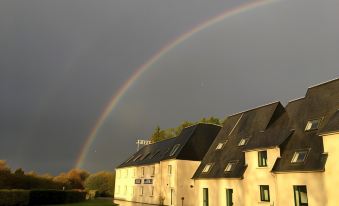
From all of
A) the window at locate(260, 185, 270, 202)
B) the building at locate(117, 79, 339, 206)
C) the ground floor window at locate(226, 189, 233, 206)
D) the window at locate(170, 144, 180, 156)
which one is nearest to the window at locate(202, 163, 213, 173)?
the building at locate(117, 79, 339, 206)

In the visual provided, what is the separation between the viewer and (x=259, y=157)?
27.5 metres

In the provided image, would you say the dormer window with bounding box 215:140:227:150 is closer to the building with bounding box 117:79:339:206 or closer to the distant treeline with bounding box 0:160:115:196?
the building with bounding box 117:79:339:206

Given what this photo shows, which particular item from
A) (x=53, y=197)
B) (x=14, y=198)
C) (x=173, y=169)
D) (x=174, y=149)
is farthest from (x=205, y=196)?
(x=53, y=197)

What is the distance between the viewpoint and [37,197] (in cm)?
4116

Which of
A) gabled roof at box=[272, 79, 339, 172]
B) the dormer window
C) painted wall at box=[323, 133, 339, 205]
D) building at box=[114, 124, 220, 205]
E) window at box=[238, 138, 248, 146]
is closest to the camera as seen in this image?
painted wall at box=[323, 133, 339, 205]

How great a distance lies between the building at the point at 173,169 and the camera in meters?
39.7

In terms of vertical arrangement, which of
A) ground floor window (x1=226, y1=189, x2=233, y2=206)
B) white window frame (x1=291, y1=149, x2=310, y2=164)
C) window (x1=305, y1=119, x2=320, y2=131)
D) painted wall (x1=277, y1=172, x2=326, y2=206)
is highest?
window (x1=305, y1=119, x2=320, y2=131)

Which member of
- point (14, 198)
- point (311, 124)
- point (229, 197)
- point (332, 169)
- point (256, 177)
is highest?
point (311, 124)

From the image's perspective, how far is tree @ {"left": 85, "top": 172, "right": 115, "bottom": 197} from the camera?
7819 centimetres

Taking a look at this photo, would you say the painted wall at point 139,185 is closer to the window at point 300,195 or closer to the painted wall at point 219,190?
the painted wall at point 219,190

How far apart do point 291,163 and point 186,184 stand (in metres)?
18.9

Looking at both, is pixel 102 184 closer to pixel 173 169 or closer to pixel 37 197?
pixel 37 197

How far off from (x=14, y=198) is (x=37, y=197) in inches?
193

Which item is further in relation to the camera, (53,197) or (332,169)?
(53,197)
